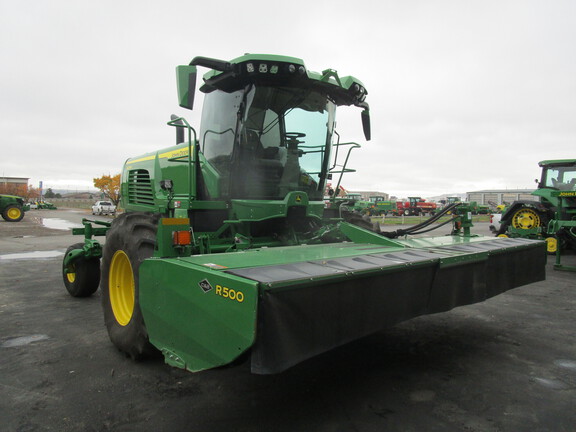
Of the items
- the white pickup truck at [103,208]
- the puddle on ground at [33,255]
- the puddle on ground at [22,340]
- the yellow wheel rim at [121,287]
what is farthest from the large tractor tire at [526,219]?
the white pickup truck at [103,208]

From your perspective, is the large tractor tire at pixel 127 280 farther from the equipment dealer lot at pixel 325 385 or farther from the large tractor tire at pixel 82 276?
the large tractor tire at pixel 82 276

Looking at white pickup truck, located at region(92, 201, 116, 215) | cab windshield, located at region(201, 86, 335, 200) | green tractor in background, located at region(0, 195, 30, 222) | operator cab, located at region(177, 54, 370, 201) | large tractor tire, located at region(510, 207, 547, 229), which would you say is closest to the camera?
operator cab, located at region(177, 54, 370, 201)

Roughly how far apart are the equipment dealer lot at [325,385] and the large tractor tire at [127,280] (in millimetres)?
198

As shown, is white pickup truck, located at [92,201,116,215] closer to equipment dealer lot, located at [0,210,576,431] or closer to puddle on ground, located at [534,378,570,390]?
equipment dealer lot, located at [0,210,576,431]

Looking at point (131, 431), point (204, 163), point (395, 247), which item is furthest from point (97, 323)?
point (395, 247)

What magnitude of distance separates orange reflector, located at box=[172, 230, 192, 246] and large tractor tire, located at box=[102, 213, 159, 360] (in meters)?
0.52

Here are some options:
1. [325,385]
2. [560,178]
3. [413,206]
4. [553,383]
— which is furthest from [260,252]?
[413,206]

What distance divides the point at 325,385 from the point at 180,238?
1.49 meters

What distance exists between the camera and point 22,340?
3916mm

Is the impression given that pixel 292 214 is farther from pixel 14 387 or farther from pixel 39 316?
pixel 39 316

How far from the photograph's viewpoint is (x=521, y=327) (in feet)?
14.6

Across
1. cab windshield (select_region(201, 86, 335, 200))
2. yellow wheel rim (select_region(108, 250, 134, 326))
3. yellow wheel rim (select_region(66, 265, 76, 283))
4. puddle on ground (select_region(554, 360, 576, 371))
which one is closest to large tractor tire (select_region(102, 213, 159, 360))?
yellow wheel rim (select_region(108, 250, 134, 326))

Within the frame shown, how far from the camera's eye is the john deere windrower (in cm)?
219

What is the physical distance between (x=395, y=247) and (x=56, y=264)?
25.0 ft
